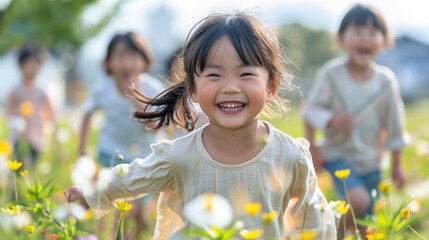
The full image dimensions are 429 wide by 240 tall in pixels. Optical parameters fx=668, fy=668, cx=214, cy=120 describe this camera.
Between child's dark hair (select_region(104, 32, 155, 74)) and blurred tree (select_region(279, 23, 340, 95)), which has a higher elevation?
child's dark hair (select_region(104, 32, 155, 74))

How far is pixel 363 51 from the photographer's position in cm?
459

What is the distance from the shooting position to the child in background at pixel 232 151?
7.57 ft

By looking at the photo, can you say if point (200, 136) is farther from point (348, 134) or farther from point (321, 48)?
point (321, 48)

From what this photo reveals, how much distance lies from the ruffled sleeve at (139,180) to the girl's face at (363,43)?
2.49 metres

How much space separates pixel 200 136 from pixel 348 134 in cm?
228

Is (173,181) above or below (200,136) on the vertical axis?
below

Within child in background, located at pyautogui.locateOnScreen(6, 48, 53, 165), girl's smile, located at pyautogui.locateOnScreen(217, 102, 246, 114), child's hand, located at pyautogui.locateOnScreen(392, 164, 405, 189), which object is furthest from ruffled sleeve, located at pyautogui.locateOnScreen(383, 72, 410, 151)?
child in background, located at pyautogui.locateOnScreen(6, 48, 53, 165)

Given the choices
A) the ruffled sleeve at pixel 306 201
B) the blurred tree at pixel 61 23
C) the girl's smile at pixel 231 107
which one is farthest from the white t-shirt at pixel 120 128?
the blurred tree at pixel 61 23

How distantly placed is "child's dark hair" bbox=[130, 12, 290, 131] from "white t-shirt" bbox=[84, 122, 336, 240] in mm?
241

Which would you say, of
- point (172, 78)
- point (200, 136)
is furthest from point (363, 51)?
point (200, 136)

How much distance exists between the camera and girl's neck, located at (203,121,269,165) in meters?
2.39

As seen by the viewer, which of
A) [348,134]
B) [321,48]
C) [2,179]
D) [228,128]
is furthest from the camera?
[321,48]

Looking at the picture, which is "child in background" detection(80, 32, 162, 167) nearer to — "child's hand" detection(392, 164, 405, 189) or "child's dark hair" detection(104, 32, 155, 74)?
"child's dark hair" detection(104, 32, 155, 74)

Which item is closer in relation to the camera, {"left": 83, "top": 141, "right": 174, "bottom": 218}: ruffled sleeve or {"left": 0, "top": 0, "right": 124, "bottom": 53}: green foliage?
{"left": 83, "top": 141, "right": 174, "bottom": 218}: ruffled sleeve
